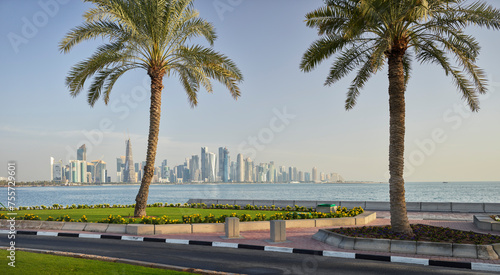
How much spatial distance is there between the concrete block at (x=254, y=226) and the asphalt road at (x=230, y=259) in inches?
154

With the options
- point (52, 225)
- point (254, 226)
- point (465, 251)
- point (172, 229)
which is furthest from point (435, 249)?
point (52, 225)

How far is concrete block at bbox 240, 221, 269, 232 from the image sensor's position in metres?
16.9

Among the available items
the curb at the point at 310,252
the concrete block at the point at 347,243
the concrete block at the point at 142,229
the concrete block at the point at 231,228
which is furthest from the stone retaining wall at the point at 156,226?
the concrete block at the point at 347,243

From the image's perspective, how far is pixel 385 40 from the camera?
531 inches

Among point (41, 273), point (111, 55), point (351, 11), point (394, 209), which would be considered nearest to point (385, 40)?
point (351, 11)

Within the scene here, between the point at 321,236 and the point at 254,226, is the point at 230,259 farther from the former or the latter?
the point at 254,226

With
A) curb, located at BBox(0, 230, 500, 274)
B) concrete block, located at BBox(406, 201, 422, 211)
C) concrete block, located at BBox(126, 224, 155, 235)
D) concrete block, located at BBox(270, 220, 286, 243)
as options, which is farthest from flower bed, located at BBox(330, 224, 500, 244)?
concrete block, located at BBox(406, 201, 422, 211)

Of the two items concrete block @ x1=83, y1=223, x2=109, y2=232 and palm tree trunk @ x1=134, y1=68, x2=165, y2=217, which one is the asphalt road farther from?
palm tree trunk @ x1=134, y1=68, x2=165, y2=217

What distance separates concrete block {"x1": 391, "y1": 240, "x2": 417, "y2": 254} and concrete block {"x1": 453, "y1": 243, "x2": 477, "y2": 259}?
41.0 inches

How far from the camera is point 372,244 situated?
40.4 feet

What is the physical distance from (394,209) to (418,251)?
2.38 meters

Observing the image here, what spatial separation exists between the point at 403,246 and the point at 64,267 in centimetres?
881

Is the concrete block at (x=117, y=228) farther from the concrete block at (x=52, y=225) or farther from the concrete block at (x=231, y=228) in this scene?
the concrete block at (x=231, y=228)

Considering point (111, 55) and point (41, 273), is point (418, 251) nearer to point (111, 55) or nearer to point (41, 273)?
point (41, 273)
